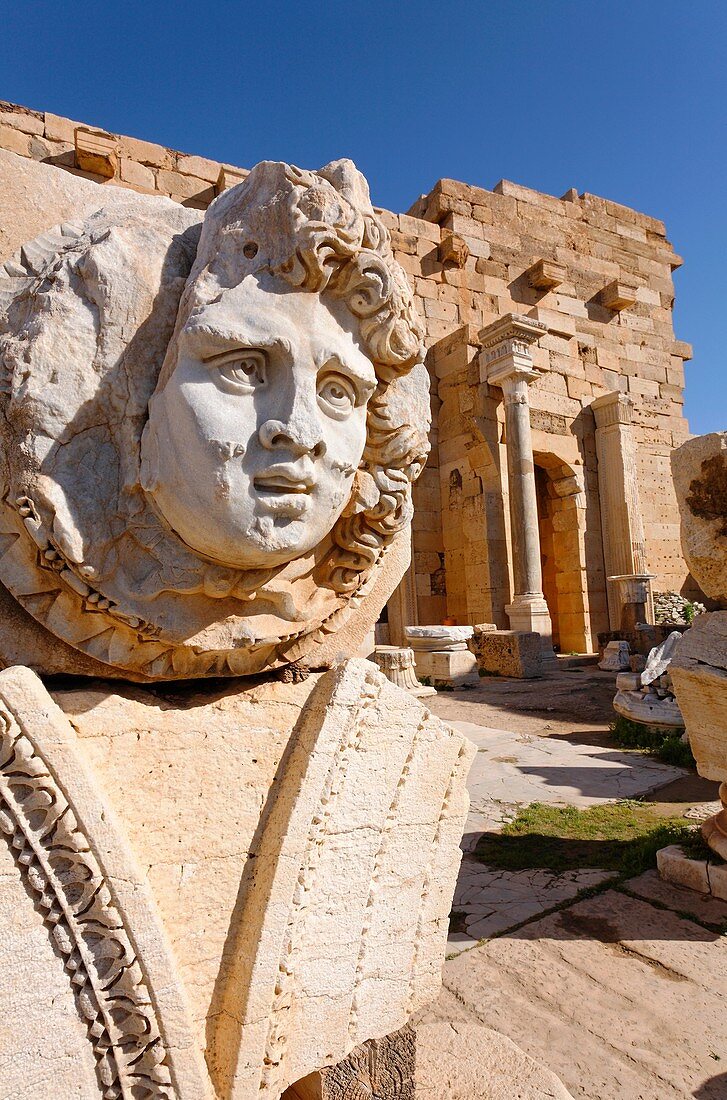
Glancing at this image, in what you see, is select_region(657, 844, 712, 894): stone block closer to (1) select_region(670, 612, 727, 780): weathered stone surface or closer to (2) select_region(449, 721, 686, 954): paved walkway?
(2) select_region(449, 721, 686, 954): paved walkway

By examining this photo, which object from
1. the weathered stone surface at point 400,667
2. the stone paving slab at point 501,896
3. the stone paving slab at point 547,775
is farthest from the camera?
the weathered stone surface at point 400,667

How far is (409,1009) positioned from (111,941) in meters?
0.64

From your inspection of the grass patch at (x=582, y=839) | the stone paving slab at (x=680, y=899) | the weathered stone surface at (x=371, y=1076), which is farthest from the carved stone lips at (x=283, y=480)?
the grass patch at (x=582, y=839)

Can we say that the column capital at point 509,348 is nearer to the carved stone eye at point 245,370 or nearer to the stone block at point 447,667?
the stone block at point 447,667

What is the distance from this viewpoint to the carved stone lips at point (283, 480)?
95cm

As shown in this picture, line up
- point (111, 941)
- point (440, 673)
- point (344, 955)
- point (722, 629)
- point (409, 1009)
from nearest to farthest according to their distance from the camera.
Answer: point (111, 941) < point (344, 955) < point (409, 1009) < point (722, 629) < point (440, 673)

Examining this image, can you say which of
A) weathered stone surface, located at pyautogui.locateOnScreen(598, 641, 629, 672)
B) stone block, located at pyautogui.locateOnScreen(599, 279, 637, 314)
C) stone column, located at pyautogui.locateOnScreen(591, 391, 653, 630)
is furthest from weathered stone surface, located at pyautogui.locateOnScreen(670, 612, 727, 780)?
stone block, located at pyautogui.locateOnScreen(599, 279, 637, 314)

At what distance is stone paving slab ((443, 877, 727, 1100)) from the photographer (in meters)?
1.78

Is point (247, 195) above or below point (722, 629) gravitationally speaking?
above

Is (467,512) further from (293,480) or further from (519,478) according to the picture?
(293,480)

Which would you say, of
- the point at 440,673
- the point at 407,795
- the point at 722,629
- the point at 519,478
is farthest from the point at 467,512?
the point at 407,795

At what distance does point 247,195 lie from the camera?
1084 millimetres

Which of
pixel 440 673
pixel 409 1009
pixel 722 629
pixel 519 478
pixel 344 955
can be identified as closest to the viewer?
pixel 344 955

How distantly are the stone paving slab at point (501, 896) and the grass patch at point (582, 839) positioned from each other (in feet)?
0.27
